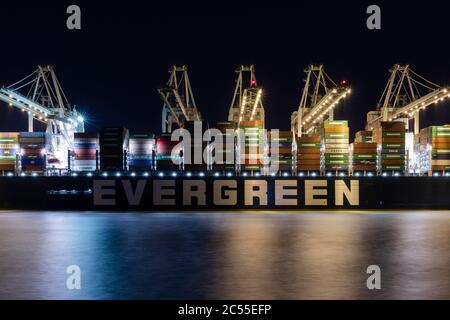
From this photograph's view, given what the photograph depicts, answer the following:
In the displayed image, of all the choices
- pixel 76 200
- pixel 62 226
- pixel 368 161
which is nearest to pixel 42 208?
pixel 76 200

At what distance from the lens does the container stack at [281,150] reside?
125ft

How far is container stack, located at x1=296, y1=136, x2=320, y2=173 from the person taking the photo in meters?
38.1

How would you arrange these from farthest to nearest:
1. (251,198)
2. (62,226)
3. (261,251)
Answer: (251,198) → (62,226) → (261,251)

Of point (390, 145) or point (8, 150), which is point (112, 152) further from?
point (390, 145)

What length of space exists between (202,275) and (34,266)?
186 inches

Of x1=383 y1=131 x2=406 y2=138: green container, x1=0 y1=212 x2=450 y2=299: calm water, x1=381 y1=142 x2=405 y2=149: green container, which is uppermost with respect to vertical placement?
x1=383 y1=131 x2=406 y2=138: green container

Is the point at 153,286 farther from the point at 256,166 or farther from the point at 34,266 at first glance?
the point at 256,166

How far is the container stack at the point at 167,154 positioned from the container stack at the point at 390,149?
14.8 m

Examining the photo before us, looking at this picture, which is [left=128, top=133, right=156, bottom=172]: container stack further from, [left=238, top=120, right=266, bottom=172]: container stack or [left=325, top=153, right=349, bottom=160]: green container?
[left=325, top=153, right=349, bottom=160]: green container

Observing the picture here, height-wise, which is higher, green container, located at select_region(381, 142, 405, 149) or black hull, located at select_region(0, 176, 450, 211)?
green container, located at select_region(381, 142, 405, 149)

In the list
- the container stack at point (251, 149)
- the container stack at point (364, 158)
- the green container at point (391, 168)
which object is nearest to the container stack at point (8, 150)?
the container stack at point (251, 149)

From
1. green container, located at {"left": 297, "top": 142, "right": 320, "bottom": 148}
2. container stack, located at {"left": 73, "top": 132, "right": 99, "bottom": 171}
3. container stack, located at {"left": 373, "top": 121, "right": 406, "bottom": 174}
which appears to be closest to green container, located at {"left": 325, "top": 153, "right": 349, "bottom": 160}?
green container, located at {"left": 297, "top": 142, "right": 320, "bottom": 148}

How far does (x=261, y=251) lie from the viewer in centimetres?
1680

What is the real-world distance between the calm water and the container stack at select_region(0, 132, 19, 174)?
13945mm
